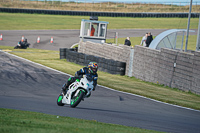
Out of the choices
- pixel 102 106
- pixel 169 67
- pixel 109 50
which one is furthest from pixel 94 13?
pixel 102 106

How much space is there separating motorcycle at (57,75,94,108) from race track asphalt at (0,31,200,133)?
0.27m

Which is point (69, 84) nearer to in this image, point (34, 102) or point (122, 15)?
point (34, 102)

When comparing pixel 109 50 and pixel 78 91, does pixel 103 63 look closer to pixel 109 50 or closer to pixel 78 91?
pixel 109 50

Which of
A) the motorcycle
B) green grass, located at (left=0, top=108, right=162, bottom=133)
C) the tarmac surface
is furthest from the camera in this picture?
the tarmac surface

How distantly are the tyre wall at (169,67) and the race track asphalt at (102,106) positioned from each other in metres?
3.33

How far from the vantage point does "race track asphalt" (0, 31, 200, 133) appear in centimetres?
929

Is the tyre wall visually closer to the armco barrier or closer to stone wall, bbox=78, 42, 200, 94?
stone wall, bbox=78, 42, 200, 94

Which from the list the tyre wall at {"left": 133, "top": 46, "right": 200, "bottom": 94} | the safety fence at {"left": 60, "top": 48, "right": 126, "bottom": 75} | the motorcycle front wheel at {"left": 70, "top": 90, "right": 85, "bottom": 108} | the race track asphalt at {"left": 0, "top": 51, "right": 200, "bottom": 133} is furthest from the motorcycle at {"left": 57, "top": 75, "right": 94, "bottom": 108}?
the safety fence at {"left": 60, "top": 48, "right": 126, "bottom": 75}

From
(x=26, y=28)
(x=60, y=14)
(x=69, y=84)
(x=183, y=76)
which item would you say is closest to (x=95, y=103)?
(x=69, y=84)

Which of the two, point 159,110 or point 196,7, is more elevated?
point 196,7

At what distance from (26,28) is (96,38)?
22607 millimetres

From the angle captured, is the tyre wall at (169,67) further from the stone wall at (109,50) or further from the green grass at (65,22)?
the green grass at (65,22)

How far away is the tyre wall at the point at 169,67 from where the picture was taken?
15359 millimetres

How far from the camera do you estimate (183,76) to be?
52.6 ft
